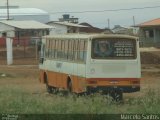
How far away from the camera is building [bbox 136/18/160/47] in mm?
76000

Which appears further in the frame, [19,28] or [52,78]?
[19,28]

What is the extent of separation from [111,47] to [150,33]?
5917 centimetres

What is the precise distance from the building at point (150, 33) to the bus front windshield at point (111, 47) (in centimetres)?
5350

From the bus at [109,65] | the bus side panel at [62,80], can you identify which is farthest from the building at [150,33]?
the bus at [109,65]

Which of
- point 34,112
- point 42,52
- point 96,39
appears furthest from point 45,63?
point 34,112

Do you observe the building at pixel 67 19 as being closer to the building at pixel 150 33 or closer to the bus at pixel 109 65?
the building at pixel 150 33

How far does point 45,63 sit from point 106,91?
6775 millimetres

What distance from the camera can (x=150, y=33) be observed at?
3147 inches

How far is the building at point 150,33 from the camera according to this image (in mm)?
76000

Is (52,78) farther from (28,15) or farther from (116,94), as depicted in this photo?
(28,15)

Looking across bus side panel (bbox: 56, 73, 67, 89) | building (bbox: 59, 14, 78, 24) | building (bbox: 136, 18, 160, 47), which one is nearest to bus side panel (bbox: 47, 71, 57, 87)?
bus side panel (bbox: 56, 73, 67, 89)

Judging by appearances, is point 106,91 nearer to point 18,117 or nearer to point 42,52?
point 42,52

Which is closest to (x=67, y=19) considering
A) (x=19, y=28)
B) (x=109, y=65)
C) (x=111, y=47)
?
(x=19, y=28)

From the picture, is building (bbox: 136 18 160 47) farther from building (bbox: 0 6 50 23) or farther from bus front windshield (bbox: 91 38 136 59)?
bus front windshield (bbox: 91 38 136 59)
